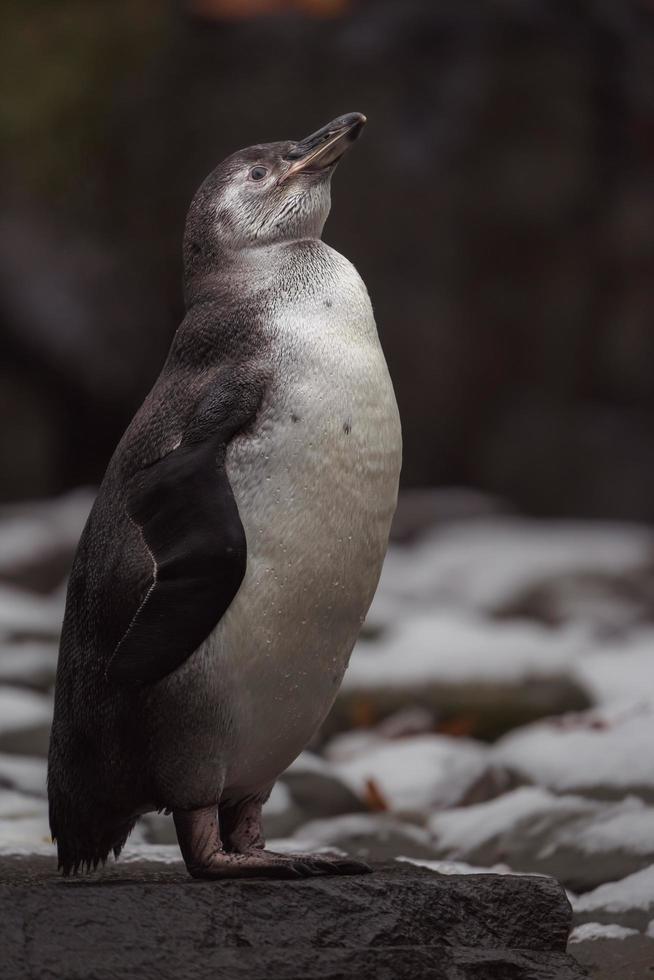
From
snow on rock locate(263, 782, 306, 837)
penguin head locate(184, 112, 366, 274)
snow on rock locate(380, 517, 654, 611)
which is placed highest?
penguin head locate(184, 112, 366, 274)

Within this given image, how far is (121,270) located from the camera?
803 centimetres

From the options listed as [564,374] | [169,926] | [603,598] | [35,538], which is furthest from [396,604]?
[169,926]

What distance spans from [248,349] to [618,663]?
114 inches

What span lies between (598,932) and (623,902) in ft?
0.41

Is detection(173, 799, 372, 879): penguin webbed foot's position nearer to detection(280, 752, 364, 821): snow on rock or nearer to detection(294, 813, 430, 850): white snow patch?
detection(294, 813, 430, 850): white snow patch

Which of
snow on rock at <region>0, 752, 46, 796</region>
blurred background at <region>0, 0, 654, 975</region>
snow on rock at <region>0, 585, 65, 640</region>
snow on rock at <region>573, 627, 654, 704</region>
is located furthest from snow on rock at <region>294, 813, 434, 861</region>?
blurred background at <region>0, 0, 654, 975</region>

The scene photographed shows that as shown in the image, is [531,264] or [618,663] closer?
[618,663]

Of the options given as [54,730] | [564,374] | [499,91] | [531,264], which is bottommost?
[54,730]

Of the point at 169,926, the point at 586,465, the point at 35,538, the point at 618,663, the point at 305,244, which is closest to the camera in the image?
the point at 169,926

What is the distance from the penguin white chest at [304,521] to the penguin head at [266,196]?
0.67 ft

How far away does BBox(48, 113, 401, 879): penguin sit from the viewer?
2.27 meters

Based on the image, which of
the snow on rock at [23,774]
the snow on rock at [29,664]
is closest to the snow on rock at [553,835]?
the snow on rock at [23,774]

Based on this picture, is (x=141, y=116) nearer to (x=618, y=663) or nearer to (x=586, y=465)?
(x=586, y=465)

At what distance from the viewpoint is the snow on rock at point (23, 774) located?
3.50m
